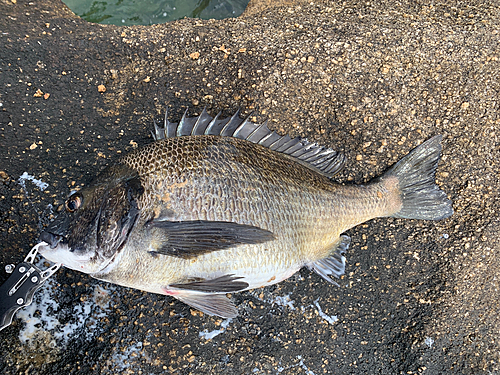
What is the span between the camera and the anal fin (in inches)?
103

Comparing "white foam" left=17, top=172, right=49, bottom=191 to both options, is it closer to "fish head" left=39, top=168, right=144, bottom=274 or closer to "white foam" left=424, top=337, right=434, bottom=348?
"fish head" left=39, top=168, right=144, bottom=274

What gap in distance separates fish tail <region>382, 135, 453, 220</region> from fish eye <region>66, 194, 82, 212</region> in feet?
7.38

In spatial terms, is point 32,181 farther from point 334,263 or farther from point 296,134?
point 334,263

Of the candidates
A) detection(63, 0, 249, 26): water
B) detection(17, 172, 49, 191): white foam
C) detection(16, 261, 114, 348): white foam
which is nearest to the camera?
detection(16, 261, 114, 348): white foam

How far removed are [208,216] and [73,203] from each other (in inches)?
34.0

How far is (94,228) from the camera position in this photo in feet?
6.98

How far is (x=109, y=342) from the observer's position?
8.46 ft

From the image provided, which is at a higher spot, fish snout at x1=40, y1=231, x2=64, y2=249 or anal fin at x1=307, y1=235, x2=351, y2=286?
fish snout at x1=40, y1=231, x2=64, y2=249

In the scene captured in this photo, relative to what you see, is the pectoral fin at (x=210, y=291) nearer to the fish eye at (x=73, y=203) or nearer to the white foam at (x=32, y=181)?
the fish eye at (x=73, y=203)

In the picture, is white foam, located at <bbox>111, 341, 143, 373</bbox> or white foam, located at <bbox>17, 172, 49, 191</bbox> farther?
white foam, located at <bbox>17, 172, 49, 191</bbox>

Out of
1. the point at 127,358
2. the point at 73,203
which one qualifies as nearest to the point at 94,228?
the point at 73,203

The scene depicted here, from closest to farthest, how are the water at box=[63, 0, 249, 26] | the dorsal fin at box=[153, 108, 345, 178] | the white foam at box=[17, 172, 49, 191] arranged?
the dorsal fin at box=[153, 108, 345, 178] < the white foam at box=[17, 172, 49, 191] < the water at box=[63, 0, 249, 26]

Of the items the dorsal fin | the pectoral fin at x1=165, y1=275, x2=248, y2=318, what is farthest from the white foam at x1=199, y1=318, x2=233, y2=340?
the dorsal fin

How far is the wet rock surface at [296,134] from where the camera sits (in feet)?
8.66
